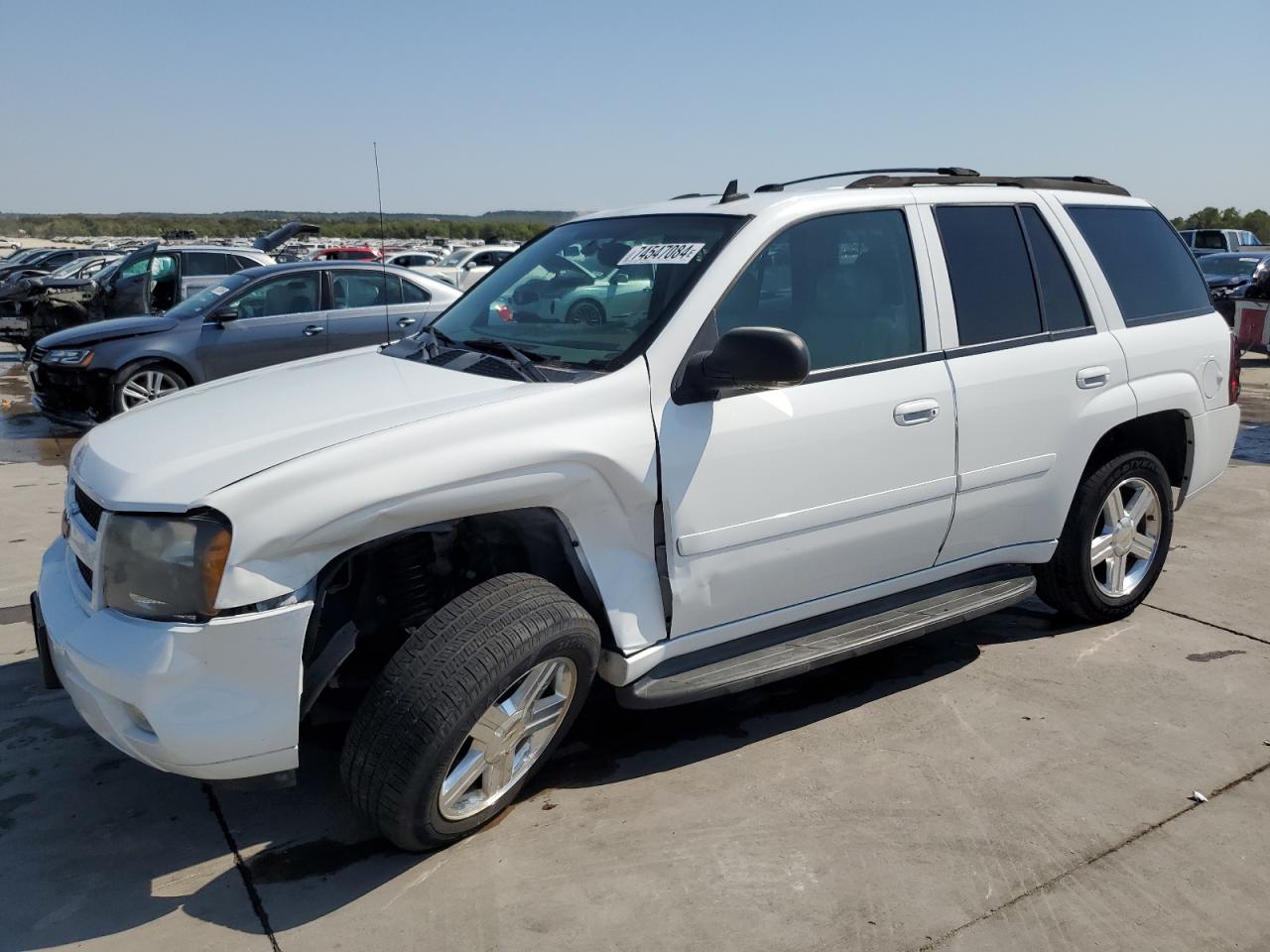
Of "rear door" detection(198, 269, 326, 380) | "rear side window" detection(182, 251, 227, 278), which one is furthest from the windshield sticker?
"rear side window" detection(182, 251, 227, 278)

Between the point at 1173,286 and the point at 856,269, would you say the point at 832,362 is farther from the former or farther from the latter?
the point at 1173,286

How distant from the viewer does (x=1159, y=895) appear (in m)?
2.91

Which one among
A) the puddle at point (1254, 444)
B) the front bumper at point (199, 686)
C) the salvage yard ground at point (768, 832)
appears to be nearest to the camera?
the front bumper at point (199, 686)

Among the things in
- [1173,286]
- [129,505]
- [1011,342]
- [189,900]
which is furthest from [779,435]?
[1173,286]

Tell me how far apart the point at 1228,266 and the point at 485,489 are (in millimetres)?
21356

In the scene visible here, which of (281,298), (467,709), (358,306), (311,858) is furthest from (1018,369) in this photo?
(281,298)

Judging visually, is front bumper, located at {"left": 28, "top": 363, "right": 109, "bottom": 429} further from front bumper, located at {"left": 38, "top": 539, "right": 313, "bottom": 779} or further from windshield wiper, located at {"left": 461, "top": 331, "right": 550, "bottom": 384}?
front bumper, located at {"left": 38, "top": 539, "right": 313, "bottom": 779}

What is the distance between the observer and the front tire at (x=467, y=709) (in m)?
2.86

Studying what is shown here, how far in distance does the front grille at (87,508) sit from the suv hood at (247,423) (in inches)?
2.2

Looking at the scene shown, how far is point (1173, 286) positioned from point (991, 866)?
299cm

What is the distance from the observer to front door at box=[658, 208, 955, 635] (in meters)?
3.32

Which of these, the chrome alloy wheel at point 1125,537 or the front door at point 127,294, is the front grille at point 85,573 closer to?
the chrome alloy wheel at point 1125,537

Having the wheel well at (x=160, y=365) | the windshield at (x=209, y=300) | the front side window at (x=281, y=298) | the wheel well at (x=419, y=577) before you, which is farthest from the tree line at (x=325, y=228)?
the wheel well at (x=419, y=577)

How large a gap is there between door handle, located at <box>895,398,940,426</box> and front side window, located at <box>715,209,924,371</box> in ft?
0.64
